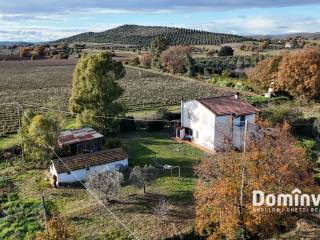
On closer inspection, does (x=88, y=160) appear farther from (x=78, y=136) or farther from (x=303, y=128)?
(x=303, y=128)

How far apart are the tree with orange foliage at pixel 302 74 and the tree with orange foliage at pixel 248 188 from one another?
34013 millimetres

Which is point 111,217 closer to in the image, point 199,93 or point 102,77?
point 102,77

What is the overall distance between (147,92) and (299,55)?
21.2 m

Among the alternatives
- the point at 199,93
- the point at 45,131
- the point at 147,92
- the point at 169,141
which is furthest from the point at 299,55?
the point at 45,131

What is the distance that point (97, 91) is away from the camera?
34.9 metres

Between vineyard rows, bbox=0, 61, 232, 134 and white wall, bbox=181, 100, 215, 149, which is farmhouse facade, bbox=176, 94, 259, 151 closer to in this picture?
white wall, bbox=181, 100, 215, 149

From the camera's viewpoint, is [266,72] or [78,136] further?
[266,72]

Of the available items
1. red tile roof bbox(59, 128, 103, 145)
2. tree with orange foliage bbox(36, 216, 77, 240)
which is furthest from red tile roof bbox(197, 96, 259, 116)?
tree with orange foliage bbox(36, 216, 77, 240)

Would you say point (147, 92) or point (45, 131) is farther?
point (147, 92)

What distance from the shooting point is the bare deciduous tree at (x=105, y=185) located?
2325 cm

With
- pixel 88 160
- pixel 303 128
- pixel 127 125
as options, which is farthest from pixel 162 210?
pixel 303 128

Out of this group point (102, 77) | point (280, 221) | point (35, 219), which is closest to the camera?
point (280, 221)

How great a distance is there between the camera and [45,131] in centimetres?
2897

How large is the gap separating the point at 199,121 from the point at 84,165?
39.9ft
